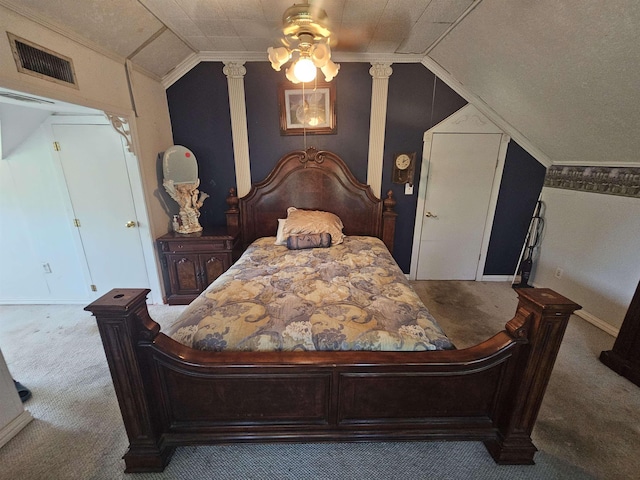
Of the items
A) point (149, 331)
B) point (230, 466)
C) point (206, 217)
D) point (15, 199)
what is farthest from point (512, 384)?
point (15, 199)

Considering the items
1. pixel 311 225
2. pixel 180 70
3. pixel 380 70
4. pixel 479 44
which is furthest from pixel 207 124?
pixel 479 44

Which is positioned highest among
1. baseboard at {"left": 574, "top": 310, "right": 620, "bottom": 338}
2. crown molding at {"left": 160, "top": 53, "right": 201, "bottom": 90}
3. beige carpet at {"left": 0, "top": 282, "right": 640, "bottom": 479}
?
crown molding at {"left": 160, "top": 53, "right": 201, "bottom": 90}

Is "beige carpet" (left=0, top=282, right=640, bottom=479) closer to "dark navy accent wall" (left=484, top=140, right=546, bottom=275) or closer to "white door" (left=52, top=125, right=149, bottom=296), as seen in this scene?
"white door" (left=52, top=125, right=149, bottom=296)

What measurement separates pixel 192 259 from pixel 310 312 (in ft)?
6.37

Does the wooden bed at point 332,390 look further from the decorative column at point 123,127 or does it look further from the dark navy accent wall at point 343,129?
the dark navy accent wall at point 343,129

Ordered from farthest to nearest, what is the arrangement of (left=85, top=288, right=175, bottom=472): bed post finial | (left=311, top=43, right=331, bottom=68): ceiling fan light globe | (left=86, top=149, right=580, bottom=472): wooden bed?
(left=311, top=43, right=331, bottom=68): ceiling fan light globe, (left=86, top=149, right=580, bottom=472): wooden bed, (left=85, top=288, right=175, bottom=472): bed post finial

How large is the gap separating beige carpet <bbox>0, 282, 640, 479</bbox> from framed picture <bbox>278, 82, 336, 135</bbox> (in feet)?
9.53

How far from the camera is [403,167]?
312 cm

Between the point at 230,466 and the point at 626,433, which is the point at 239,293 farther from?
the point at 626,433

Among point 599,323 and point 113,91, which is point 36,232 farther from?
point 599,323

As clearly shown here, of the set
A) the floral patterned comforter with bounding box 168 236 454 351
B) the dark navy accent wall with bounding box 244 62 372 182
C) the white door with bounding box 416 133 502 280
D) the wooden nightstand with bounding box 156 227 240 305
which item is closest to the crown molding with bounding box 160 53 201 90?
the dark navy accent wall with bounding box 244 62 372 182

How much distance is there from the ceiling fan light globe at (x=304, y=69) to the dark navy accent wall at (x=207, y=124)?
170 cm

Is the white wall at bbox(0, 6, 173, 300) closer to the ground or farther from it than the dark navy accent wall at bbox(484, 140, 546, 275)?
farther from it

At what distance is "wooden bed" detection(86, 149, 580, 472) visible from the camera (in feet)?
3.96
